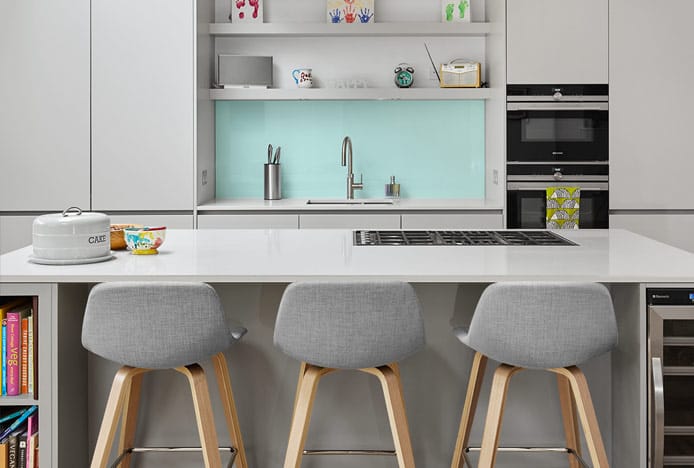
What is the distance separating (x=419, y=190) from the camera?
5.11m

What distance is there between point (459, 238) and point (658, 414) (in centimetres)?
100

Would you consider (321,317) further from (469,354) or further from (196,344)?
(469,354)

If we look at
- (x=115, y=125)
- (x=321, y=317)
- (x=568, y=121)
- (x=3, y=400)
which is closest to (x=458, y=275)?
(x=321, y=317)

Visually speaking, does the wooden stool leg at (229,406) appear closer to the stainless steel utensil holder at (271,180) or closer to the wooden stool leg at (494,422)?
the wooden stool leg at (494,422)

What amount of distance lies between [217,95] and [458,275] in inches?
111

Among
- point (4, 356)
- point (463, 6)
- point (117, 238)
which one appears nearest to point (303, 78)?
point (463, 6)

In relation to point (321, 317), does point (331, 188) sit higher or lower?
higher

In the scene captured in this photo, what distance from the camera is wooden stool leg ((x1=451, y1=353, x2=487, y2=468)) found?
2461mm

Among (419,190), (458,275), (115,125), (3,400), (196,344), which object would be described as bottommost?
(3,400)

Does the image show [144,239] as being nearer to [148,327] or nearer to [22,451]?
[148,327]

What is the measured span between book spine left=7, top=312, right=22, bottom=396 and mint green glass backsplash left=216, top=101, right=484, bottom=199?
109 inches

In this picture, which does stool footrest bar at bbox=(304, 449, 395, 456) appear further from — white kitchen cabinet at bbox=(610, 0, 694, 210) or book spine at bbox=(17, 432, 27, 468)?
white kitchen cabinet at bbox=(610, 0, 694, 210)

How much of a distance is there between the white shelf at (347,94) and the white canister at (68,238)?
231 centimetres

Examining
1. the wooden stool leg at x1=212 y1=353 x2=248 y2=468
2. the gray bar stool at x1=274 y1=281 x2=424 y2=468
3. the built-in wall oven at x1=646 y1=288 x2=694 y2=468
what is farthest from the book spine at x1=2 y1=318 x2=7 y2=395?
the built-in wall oven at x1=646 y1=288 x2=694 y2=468
